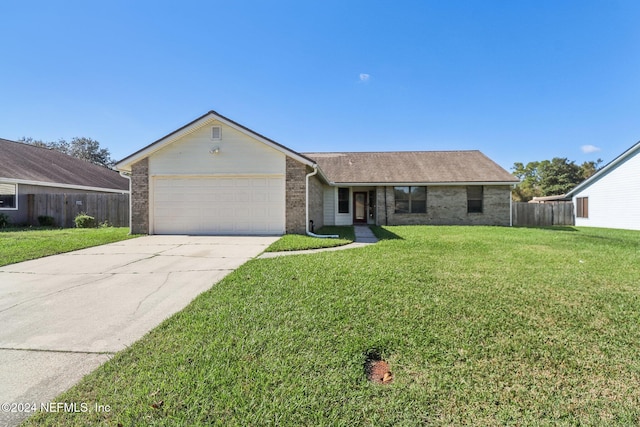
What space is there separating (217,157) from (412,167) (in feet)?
40.0

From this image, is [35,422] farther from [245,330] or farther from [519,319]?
[519,319]

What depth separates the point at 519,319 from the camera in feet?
10.5

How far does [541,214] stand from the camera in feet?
58.5

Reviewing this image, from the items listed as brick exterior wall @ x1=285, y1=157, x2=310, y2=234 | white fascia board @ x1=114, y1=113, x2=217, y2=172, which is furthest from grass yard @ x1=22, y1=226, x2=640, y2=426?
white fascia board @ x1=114, y1=113, x2=217, y2=172

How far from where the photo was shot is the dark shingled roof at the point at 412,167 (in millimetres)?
16125

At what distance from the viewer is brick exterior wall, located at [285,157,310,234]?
1033 cm

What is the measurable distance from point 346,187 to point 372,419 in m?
15.7

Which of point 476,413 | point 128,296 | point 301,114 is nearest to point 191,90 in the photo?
point 301,114

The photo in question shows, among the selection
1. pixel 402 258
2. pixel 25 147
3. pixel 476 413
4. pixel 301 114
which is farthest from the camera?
pixel 25 147

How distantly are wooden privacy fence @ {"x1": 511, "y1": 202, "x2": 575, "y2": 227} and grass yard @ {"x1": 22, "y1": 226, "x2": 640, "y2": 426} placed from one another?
49.3ft

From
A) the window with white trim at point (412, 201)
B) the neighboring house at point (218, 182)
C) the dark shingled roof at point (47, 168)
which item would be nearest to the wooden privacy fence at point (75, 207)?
the dark shingled roof at point (47, 168)

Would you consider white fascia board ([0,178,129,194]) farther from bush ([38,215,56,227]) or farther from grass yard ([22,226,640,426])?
grass yard ([22,226,640,426])

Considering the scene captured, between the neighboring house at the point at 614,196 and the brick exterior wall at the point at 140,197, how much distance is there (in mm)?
23749

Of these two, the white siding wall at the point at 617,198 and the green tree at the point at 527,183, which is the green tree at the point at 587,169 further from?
the white siding wall at the point at 617,198
